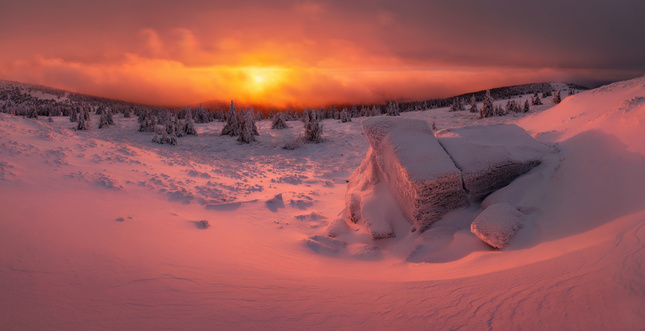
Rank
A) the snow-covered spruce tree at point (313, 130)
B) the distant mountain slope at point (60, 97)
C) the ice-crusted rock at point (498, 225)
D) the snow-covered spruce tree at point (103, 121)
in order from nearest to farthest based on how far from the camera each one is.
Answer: the ice-crusted rock at point (498, 225)
the snow-covered spruce tree at point (313, 130)
the snow-covered spruce tree at point (103, 121)
the distant mountain slope at point (60, 97)

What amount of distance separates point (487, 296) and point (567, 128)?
7.11 metres

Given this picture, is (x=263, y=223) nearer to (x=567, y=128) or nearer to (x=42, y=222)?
(x=42, y=222)

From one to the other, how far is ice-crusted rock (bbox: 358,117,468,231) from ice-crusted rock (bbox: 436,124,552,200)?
43cm

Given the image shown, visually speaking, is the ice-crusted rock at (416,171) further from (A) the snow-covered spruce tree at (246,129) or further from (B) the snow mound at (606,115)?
(A) the snow-covered spruce tree at (246,129)

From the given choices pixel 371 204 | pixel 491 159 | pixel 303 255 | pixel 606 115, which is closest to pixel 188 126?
pixel 371 204

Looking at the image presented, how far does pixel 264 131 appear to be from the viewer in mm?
31547

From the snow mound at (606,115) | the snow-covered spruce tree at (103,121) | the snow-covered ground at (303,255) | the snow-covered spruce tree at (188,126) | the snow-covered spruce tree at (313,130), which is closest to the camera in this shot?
the snow-covered ground at (303,255)

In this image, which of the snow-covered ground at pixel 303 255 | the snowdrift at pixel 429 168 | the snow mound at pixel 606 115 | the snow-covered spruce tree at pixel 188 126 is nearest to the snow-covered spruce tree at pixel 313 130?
the snow-covered spruce tree at pixel 188 126

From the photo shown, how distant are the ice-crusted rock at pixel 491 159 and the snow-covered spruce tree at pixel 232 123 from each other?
24.3 meters

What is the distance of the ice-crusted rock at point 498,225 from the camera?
14.6ft

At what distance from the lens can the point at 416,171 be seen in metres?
6.04

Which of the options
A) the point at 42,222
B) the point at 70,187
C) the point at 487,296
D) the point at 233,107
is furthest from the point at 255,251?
the point at 233,107

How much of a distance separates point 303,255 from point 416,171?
2980mm

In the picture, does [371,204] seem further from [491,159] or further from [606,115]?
[606,115]
